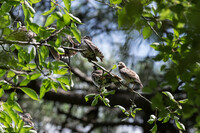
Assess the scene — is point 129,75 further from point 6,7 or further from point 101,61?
point 6,7

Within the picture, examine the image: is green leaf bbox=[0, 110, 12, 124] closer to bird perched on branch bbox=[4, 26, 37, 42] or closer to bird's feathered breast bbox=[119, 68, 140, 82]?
bird perched on branch bbox=[4, 26, 37, 42]

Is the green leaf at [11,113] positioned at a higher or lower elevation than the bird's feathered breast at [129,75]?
lower

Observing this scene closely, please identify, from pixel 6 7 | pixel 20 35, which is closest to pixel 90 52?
pixel 20 35

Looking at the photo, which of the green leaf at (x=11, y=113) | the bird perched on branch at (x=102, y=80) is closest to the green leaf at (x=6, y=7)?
the green leaf at (x=11, y=113)

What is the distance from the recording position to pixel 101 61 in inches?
102

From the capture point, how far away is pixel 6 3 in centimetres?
173

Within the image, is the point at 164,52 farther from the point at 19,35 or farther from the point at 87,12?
the point at 87,12

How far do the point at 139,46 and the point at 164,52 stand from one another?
77.4 inches

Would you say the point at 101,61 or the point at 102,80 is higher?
the point at 101,61

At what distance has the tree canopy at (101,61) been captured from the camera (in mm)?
1092

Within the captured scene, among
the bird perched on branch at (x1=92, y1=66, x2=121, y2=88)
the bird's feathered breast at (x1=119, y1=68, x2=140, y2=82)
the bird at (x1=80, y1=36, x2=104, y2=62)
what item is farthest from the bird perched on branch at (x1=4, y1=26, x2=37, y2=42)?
the bird's feathered breast at (x1=119, y1=68, x2=140, y2=82)

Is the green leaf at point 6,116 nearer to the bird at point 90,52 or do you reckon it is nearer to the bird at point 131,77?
the bird at point 90,52

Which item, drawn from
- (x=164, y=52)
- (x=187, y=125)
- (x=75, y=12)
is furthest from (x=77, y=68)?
(x=164, y=52)

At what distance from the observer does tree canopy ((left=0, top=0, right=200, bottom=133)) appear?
3.58 ft
